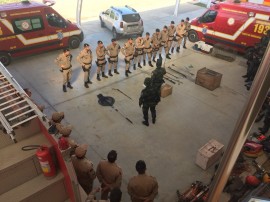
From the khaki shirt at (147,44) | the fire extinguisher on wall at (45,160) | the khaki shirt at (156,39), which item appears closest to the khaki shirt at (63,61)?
the khaki shirt at (147,44)

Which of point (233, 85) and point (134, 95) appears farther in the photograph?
point (233, 85)

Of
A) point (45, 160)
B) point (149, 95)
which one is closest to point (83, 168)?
point (45, 160)

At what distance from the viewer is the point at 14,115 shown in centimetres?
441

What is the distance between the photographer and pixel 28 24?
11078 millimetres

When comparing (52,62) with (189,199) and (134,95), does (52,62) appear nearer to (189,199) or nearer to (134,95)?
(134,95)

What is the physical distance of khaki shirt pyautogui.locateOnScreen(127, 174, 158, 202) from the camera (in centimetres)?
459

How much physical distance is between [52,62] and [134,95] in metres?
4.83

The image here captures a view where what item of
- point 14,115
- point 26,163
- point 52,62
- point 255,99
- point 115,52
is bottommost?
point 52,62

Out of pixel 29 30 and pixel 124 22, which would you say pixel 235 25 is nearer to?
pixel 124 22

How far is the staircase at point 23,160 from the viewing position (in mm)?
3895

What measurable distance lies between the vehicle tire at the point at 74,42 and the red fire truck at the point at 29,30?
275 mm

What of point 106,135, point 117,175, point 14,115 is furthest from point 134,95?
point 14,115

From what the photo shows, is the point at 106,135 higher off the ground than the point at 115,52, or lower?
lower

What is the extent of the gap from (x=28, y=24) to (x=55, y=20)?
1315 mm
